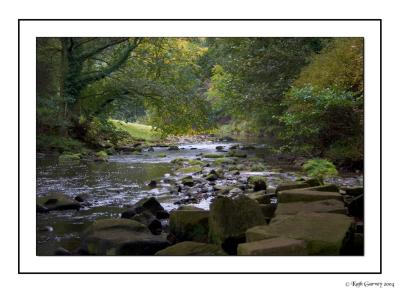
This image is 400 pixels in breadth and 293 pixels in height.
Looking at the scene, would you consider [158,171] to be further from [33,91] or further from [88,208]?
[33,91]

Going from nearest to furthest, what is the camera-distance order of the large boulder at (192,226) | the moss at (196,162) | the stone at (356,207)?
the large boulder at (192,226)
the stone at (356,207)
the moss at (196,162)

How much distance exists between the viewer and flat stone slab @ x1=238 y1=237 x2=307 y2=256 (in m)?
5.71

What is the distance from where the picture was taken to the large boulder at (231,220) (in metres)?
7.06

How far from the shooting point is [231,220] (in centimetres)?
716

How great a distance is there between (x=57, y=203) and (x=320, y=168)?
7.29 metres

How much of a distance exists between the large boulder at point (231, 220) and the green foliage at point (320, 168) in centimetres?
647

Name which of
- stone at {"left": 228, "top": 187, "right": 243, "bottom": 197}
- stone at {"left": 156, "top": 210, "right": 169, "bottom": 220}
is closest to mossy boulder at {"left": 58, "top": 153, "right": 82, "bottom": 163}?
stone at {"left": 228, "top": 187, "right": 243, "bottom": 197}

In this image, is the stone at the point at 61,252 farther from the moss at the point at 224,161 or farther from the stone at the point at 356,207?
the moss at the point at 224,161

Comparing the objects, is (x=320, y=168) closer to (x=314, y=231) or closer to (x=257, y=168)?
(x=257, y=168)

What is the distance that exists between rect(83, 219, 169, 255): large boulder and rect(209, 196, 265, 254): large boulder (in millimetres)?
752

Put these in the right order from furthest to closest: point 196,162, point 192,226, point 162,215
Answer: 1. point 196,162
2. point 162,215
3. point 192,226

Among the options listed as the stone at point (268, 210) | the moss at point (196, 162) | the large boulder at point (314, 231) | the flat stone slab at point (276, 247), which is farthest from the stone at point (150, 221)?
the moss at point (196, 162)
